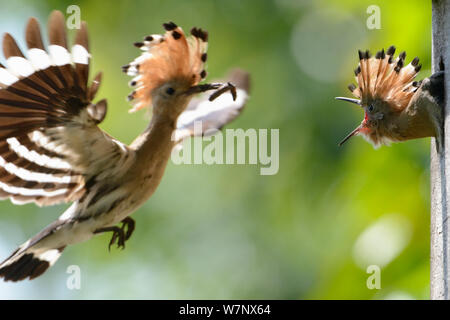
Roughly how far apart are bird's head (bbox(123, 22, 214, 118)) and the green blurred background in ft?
8.12

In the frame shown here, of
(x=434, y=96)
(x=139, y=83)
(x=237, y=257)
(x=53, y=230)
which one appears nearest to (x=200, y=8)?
(x=237, y=257)

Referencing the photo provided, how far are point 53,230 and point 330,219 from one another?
10.1 ft

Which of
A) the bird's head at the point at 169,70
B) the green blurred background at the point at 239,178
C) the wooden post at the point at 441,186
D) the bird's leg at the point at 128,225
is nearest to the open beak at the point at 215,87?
the bird's head at the point at 169,70

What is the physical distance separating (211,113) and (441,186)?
200 centimetres

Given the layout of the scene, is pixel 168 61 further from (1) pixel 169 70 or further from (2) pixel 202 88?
(2) pixel 202 88

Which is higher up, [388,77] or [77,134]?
[388,77]

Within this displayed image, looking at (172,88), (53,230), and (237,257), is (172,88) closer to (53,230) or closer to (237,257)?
(53,230)

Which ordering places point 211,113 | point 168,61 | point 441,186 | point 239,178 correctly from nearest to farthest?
point 441,186 → point 168,61 → point 211,113 → point 239,178

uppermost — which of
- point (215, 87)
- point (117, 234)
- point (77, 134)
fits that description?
point (215, 87)

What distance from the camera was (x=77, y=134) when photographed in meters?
3.07

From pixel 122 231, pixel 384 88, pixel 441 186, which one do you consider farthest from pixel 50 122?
pixel 441 186

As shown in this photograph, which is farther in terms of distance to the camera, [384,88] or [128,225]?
[128,225]

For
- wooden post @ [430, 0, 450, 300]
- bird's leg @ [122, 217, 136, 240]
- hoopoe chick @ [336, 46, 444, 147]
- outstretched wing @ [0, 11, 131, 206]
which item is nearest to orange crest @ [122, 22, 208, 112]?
outstretched wing @ [0, 11, 131, 206]

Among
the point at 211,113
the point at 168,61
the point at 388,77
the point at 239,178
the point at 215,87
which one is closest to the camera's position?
the point at 388,77
